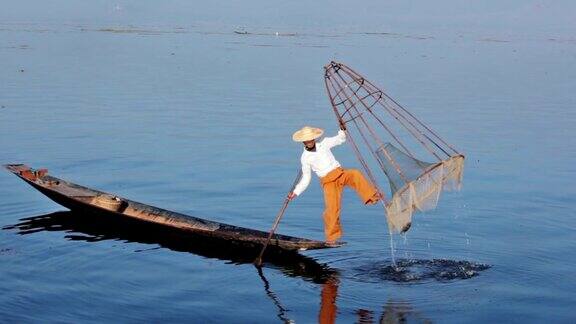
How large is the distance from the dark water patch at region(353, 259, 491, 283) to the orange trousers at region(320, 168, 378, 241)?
27.3 inches

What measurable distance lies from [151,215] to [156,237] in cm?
43

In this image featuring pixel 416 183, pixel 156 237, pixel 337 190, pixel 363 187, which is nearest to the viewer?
pixel 416 183

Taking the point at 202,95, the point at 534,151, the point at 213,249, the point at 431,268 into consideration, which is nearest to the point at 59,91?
the point at 202,95

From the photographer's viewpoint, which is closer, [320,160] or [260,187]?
[320,160]

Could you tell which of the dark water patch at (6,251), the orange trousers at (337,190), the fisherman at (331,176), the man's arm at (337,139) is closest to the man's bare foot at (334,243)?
the fisherman at (331,176)

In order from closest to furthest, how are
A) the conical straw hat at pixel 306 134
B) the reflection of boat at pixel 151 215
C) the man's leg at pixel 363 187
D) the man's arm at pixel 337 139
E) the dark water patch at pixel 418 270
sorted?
the man's arm at pixel 337 139
the conical straw hat at pixel 306 134
the man's leg at pixel 363 187
the dark water patch at pixel 418 270
the reflection of boat at pixel 151 215

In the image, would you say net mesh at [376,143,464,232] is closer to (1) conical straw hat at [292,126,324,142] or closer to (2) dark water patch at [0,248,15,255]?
(1) conical straw hat at [292,126,324,142]

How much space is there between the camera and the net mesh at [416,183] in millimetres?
11617

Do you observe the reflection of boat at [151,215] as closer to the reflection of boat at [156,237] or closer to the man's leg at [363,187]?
the reflection of boat at [156,237]

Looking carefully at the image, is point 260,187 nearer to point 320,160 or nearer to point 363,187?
point 320,160

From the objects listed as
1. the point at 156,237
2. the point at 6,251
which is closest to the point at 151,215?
the point at 156,237

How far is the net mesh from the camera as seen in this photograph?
1162cm

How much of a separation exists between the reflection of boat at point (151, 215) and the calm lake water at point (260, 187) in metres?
0.24

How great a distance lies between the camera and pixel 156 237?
14.6 meters
